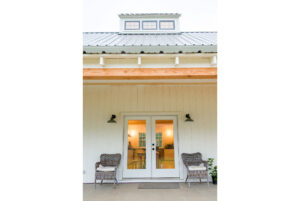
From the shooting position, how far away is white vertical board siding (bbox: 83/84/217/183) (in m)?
5.92

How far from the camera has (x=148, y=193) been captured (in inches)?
184

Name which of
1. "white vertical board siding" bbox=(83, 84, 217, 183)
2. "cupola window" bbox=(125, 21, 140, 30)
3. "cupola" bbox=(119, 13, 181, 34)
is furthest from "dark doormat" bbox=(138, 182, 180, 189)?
"cupola window" bbox=(125, 21, 140, 30)

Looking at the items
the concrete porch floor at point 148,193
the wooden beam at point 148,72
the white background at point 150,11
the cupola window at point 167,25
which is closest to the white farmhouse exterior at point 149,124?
the concrete porch floor at point 148,193

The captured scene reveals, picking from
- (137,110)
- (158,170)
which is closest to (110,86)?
(137,110)

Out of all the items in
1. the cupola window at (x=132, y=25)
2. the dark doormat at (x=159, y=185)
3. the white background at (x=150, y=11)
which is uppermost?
the white background at (x=150, y=11)

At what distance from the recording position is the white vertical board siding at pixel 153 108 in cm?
592

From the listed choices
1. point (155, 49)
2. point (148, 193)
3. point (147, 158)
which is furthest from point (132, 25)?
point (148, 193)

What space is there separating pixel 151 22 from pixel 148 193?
6.33m

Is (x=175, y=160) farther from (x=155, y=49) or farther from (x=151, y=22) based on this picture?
(x=151, y=22)
